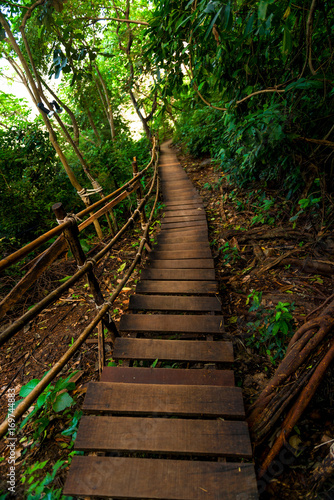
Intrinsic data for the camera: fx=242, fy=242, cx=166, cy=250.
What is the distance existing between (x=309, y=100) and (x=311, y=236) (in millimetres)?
1710

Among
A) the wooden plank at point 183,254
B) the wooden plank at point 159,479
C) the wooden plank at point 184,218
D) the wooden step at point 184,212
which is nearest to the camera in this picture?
the wooden plank at point 159,479

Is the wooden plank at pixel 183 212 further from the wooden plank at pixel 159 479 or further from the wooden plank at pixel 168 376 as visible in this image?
the wooden plank at pixel 159 479

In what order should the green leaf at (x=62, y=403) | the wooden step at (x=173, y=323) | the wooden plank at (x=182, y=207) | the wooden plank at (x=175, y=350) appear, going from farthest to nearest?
the wooden plank at (x=182, y=207) < the wooden step at (x=173, y=323) < the wooden plank at (x=175, y=350) < the green leaf at (x=62, y=403)

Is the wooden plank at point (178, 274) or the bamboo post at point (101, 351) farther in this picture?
the wooden plank at point (178, 274)

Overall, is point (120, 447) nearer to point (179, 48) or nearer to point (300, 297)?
point (300, 297)

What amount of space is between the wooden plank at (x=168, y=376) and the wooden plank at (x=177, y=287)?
1040 millimetres

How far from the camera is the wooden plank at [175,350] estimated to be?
205 cm

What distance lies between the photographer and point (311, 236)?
3.32 m

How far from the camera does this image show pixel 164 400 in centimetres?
171

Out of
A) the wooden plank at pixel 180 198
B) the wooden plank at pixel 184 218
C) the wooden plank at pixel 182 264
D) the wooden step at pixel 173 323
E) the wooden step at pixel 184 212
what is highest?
the wooden plank at pixel 180 198

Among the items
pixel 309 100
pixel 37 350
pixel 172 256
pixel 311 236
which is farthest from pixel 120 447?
pixel 309 100

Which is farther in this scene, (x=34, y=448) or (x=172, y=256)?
(x=172, y=256)

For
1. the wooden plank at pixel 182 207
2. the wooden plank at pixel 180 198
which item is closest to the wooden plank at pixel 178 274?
the wooden plank at pixel 182 207

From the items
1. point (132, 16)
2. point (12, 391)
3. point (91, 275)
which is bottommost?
point (12, 391)
